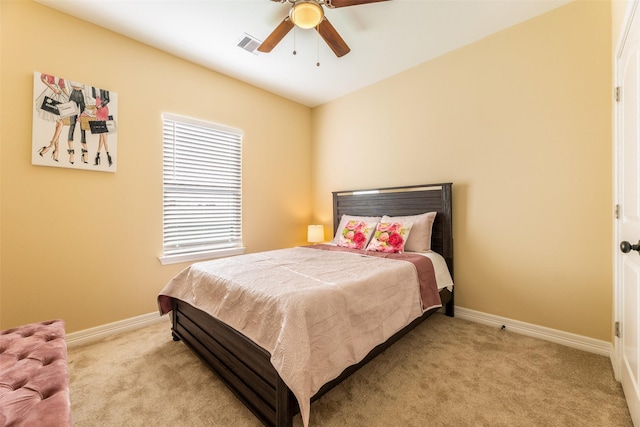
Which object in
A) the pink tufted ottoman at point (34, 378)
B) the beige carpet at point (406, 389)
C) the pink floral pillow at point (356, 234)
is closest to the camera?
the pink tufted ottoman at point (34, 378)

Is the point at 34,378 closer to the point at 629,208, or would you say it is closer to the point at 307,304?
the point at 307,304

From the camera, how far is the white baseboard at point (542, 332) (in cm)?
200

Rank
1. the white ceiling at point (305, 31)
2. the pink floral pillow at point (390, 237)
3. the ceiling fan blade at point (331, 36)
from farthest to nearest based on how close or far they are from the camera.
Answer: the pink floral pillow at point (390, 237)
the white ceiling at point (305, 31)
the ceiling fan blade at point (331, 36)

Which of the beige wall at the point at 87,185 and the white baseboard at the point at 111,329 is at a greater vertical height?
the beige wall at the point at 87,185

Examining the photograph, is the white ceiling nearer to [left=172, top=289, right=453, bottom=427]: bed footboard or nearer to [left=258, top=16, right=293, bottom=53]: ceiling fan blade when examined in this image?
[left=258, top=16, right=293, bottom=53]: ceiling fan blade

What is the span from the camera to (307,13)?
1858 mm

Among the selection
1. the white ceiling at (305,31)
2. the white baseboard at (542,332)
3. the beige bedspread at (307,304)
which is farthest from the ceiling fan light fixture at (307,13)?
the white baseboard at (542,332)

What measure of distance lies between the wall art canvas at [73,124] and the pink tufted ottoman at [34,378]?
1403mm

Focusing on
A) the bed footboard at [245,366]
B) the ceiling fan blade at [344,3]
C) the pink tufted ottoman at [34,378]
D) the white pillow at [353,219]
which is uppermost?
the ceiling fan blade at [344,3]

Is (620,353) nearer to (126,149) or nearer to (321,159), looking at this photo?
(321,159)

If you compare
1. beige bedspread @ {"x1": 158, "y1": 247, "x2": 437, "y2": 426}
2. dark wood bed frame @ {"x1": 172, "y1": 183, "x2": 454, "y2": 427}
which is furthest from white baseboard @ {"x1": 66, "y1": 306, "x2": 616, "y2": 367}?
beige bedspread @ {"x1": 158, "y1": 247, "x2": 437, "y2": 426}

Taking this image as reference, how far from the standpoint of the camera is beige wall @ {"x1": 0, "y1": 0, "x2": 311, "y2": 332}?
6.59 feet

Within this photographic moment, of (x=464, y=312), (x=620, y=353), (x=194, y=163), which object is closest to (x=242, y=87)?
(x=194, y=163)

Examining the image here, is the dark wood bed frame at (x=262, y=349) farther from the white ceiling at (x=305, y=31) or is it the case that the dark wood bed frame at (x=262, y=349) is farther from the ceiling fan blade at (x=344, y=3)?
the ceiling fan blade at (x=344, y=3)
